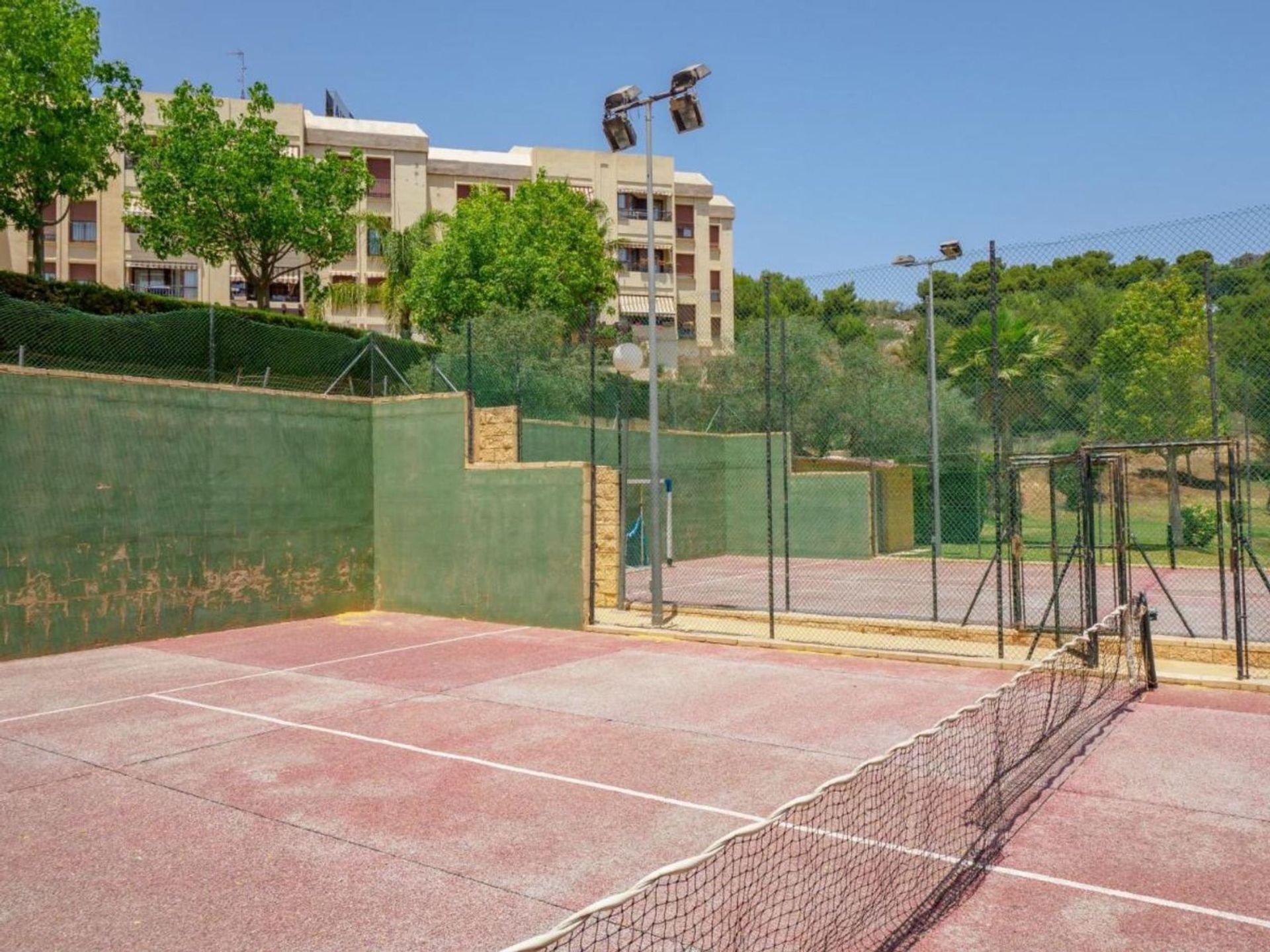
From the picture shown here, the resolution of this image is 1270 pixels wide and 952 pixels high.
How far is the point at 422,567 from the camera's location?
15.0m

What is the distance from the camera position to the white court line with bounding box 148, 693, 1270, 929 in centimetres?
432

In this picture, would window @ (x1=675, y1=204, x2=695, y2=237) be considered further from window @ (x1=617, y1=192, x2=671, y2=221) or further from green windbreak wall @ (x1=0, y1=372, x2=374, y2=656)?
green windbreak wall @ (x1=0, y1=372, x2=374, y2=656)

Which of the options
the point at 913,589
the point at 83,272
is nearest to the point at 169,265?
the point at 83,272

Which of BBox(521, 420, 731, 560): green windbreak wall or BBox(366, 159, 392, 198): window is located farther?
BBox(366, 159, 392, 198): window

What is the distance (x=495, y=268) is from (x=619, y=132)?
2129cm

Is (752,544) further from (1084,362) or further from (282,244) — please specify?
(282,244)

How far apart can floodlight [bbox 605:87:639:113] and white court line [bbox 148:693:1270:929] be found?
8.86m

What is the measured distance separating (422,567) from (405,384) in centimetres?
342

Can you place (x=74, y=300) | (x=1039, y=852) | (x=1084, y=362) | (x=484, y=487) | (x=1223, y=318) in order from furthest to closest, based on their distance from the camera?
(x=74, y=300), (x=484, y=487), (x=1084, y=362), (x=1223, y=318), (x=1039, y=852)

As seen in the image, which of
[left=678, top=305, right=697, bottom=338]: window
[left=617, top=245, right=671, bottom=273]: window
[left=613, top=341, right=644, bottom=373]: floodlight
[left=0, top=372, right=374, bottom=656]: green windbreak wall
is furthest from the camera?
[left=678, top=305, right=697, bottom=338]: window

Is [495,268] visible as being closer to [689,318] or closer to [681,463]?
[681,463]

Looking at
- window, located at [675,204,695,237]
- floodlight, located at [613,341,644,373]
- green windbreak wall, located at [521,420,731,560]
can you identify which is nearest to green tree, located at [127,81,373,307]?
green windbreak wall, located at [521,420,731,560]

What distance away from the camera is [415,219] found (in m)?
46.7

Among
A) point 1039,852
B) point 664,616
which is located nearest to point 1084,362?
point 664,616
